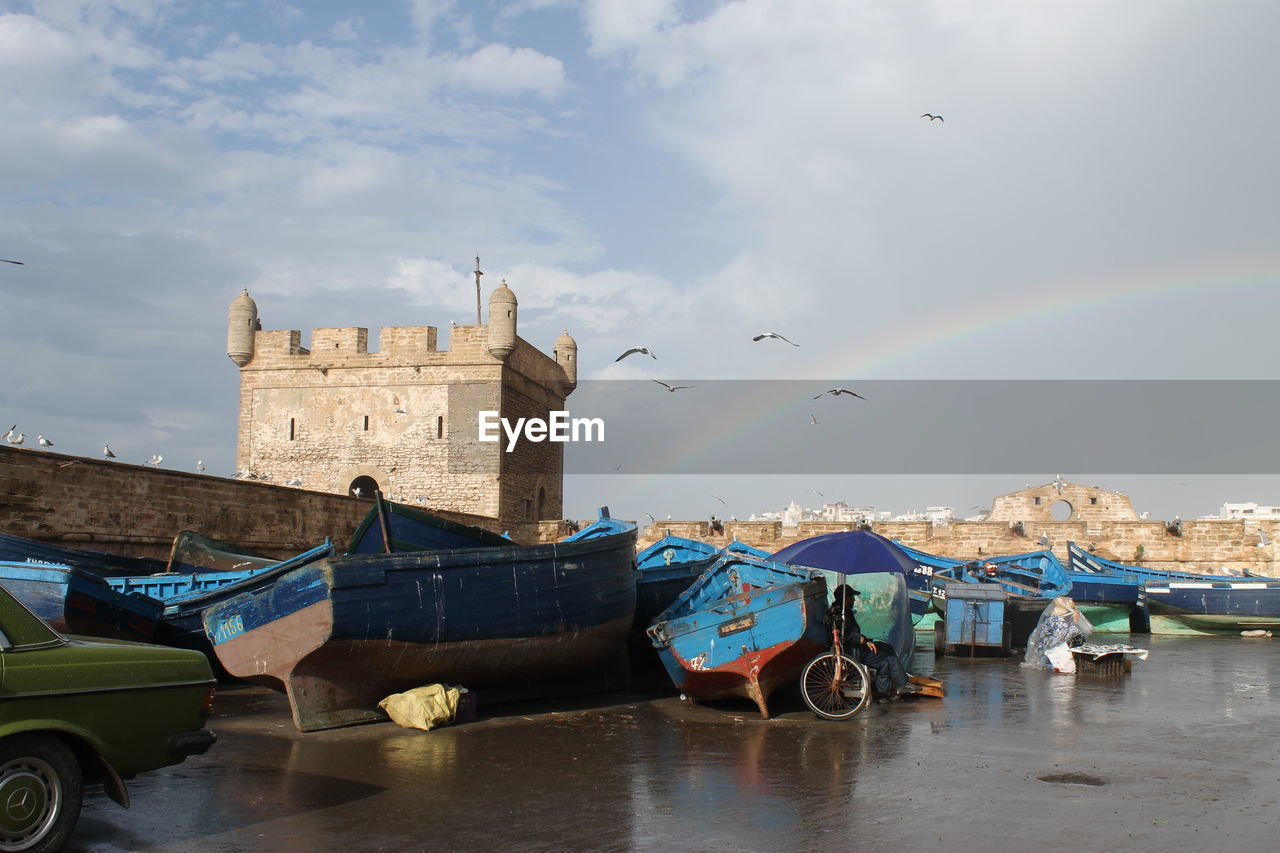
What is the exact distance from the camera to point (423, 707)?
8.20m

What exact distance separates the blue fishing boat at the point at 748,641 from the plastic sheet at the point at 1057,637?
4968 mm

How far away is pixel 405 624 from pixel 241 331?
2667cm

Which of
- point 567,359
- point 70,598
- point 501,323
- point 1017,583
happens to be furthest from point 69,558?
point 567,359

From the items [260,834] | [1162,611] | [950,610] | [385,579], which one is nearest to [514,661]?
[385,579]

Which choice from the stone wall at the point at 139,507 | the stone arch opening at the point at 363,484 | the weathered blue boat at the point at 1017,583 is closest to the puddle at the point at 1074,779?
the weathered blue boat at the point at 1017,583

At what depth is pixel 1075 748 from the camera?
749 centimetres

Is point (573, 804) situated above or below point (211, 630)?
below

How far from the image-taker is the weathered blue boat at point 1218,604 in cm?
2006

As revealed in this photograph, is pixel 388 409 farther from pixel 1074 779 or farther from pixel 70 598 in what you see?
pixel 1074 779

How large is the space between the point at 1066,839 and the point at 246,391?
3119 centimetres

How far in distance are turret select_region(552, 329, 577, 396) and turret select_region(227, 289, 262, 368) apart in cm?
1069

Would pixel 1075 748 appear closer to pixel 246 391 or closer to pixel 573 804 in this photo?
pixel 573 804

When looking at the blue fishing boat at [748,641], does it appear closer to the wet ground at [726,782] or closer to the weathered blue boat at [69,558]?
the wet ground at [726,782]

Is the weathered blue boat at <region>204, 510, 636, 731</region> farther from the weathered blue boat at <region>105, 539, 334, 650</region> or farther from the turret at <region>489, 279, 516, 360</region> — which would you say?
the turret at <region>489, 279, 516, 360</region>
